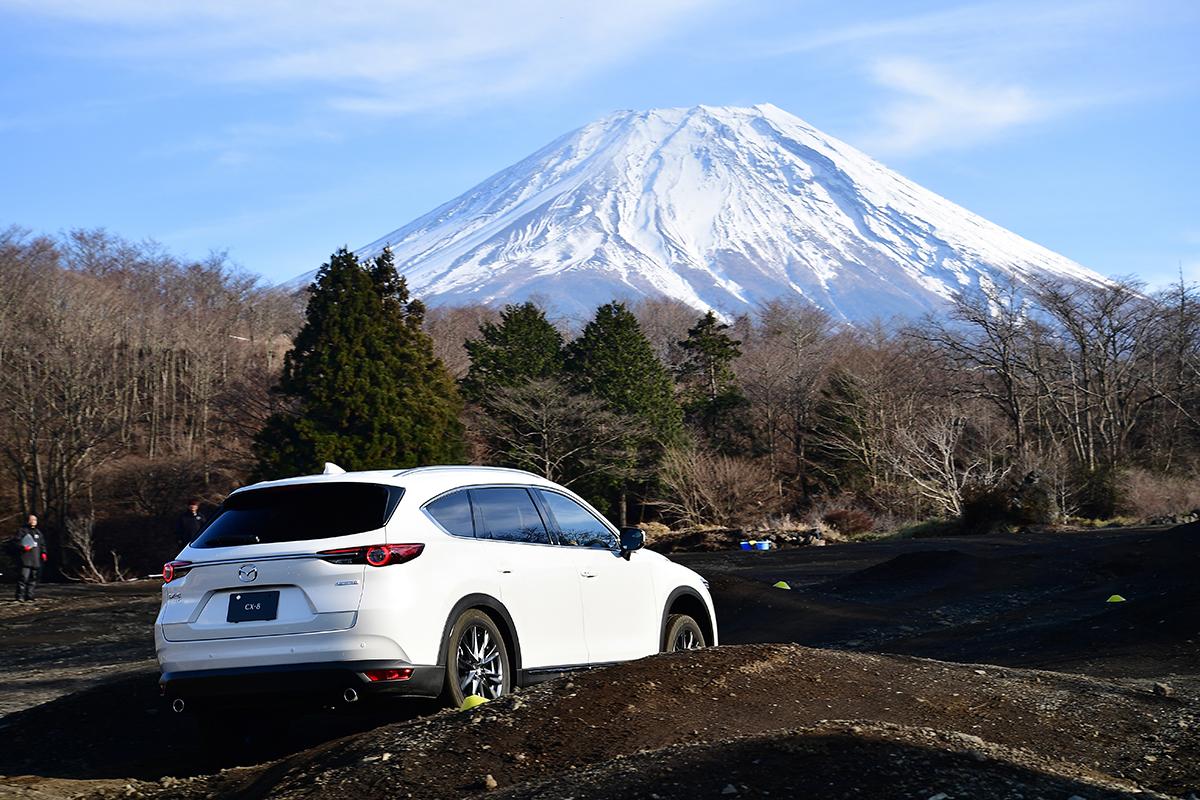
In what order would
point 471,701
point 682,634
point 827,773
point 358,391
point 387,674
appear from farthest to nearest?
1. point 358,391
2. point 682,634
3. point 471,701
4. point 387,674
5. point 827,773

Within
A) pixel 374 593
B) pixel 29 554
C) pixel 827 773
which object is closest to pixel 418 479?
pixel 374 593

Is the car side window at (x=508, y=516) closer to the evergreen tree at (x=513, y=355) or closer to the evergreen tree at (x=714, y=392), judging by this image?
the evergreen tree at (x=513, y=355)

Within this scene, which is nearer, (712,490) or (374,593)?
(374,593)

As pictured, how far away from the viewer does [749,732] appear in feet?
22.4

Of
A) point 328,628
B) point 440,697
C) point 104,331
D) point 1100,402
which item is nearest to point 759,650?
point 440,697

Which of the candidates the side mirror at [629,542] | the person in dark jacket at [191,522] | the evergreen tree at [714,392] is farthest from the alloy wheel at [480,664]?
the evergreen tree at [714,392]

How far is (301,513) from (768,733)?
9.61 feet

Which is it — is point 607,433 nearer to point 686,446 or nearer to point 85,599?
point 686,446

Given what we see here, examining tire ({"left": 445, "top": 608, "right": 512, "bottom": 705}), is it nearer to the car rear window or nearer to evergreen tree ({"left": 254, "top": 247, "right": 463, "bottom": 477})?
the car rear window

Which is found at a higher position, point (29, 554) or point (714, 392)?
point (714, 392)

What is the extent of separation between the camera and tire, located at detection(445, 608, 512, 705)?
734 centimetres

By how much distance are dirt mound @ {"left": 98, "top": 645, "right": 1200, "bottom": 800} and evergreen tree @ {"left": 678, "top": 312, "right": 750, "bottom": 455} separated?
50346 mm

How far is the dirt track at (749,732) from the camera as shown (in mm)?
5477

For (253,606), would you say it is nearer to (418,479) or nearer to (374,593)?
(374,593)
